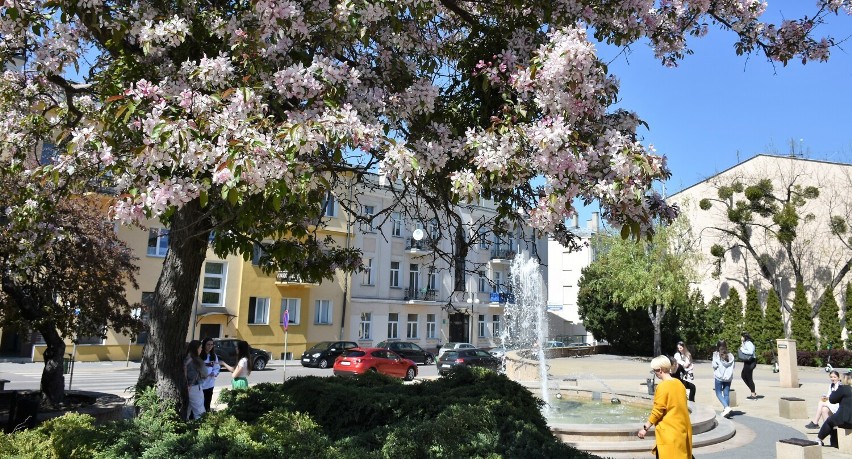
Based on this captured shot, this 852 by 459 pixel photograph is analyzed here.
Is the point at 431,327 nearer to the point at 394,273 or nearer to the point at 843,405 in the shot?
the point at 394,273

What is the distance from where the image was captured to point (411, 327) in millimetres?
42906

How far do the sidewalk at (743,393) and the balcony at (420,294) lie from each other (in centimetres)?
1201

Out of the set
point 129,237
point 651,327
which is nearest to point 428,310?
point 651,327

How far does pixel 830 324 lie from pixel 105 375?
36021 mm

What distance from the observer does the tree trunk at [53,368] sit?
11.8 metres

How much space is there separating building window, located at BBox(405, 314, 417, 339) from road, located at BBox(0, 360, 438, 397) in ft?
33.6

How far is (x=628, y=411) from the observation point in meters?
13.4

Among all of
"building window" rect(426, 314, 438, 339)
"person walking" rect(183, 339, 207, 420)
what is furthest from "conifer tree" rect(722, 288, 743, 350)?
"person walking" rect(183, 339, 207, 420)

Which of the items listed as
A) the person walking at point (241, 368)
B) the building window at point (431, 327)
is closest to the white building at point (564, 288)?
the building window at point (431, 327)

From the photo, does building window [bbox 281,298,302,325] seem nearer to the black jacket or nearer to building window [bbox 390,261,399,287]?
building window [bbox 390,261,399,287]

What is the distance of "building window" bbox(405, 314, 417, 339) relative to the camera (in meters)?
42.6

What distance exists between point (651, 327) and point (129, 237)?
3022 centimetres

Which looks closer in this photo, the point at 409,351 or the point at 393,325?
the point at 409,351

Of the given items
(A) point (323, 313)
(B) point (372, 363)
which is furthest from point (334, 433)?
(A) point (323, 313)
